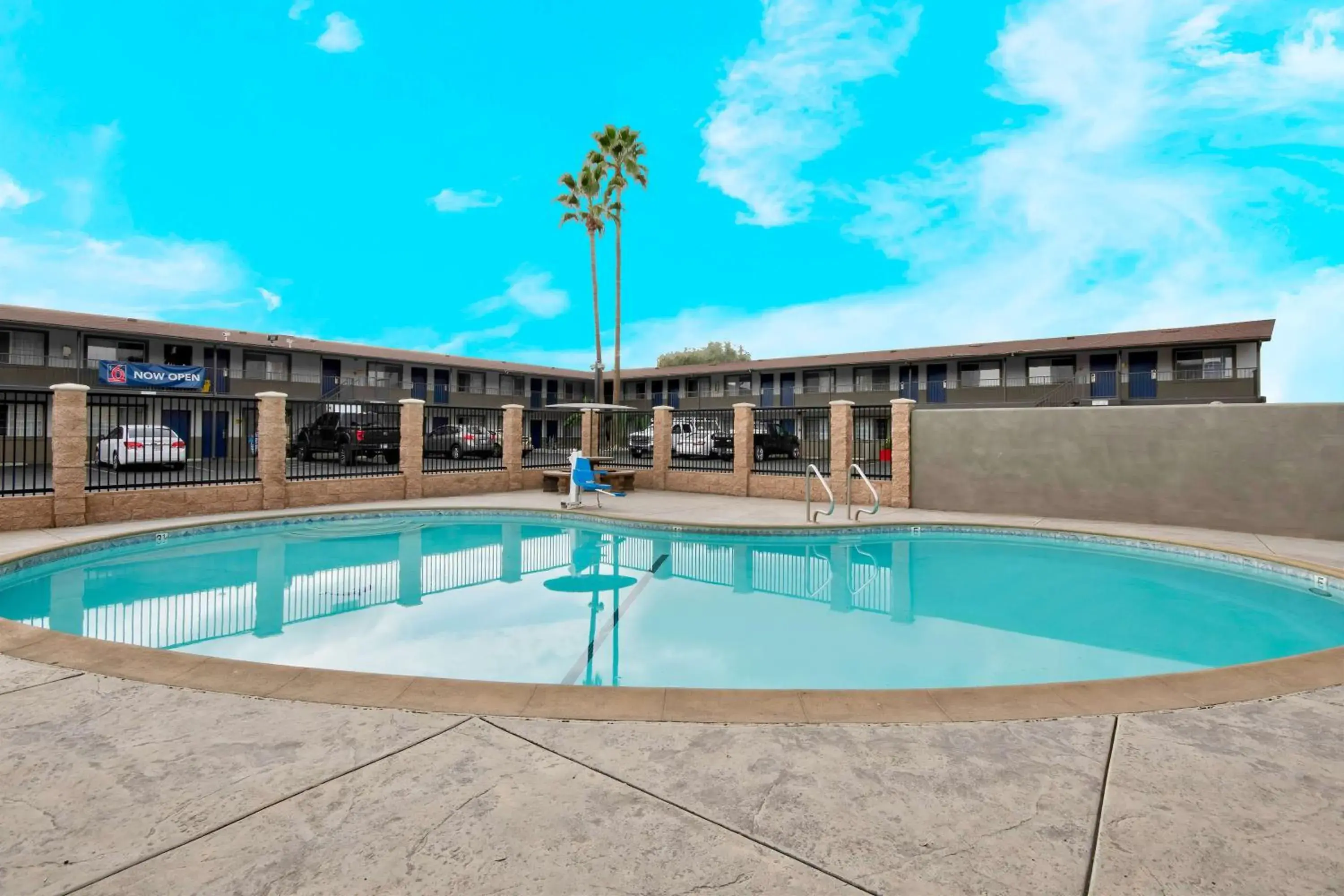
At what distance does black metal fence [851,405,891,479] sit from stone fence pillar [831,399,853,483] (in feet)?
0.45

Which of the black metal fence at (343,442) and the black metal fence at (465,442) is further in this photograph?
the black metal fence at (465,442)

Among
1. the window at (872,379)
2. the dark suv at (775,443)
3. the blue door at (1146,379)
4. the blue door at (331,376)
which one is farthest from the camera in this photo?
→ the window at (872,379)

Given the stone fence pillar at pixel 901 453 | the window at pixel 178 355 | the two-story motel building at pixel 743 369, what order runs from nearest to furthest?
the stone fence pillar at pixel 901 453 < the two-story motel building at pixel 743 369 < the window at pixel 178 355

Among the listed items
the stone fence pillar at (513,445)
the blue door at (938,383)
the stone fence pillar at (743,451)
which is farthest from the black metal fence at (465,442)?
the blue door at (938,383)

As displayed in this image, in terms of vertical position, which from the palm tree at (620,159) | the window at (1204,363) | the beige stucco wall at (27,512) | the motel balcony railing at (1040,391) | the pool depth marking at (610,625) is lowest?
the pool depth marking at (610,625)

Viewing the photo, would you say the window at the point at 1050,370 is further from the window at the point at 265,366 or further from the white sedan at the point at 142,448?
the window at the point at 265,366

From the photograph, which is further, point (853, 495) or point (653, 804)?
point (853, 495)

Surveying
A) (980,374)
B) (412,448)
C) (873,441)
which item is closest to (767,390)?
(980,374)

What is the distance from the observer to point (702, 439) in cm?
1889

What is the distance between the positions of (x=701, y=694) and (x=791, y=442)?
825 inches

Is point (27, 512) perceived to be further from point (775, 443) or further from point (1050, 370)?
point (1050, 370)

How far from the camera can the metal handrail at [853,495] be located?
12.2 metres

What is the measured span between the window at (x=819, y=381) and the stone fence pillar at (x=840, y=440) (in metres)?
23.0

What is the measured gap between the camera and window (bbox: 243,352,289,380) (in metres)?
30.3
